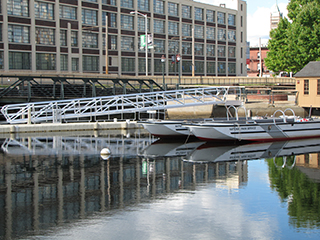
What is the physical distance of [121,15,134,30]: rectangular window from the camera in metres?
82.8

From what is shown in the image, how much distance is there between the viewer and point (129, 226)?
1038 centimetres

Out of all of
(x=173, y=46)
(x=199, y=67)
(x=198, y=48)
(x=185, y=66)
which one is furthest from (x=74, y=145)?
(x=198, y=48)

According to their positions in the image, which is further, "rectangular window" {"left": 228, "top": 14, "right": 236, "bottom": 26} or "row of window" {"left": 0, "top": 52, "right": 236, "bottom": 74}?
"rectangular window" {"left": 228, "top": 14, "right": 236, "bottom": 26}

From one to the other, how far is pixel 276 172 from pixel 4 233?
36.8ft

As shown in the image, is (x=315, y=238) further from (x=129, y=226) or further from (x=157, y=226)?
(x=129, y=226)

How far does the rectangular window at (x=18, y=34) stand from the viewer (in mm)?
67250

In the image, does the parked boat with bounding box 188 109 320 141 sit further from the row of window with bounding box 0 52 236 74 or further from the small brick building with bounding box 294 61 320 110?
the row of window with bounding box 0 52 236 74

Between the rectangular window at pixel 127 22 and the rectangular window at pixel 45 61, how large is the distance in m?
16.6

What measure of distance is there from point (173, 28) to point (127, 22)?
12.9m

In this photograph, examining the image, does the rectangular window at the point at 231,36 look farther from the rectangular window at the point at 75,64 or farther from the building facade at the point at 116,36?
the rectangular window at the point at 75,64

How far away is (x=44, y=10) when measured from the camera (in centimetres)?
7088

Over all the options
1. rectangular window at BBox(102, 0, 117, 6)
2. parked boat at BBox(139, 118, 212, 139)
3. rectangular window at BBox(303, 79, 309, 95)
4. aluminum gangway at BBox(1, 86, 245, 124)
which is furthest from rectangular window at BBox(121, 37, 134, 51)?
parked boat at BBox(139, 118, 212, 139)

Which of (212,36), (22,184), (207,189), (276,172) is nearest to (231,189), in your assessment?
(207,189)

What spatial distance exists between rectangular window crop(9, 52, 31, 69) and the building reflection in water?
154 ft
